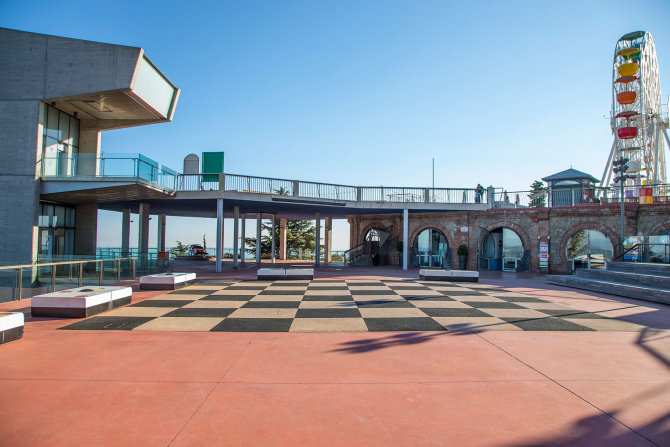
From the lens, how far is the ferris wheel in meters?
32.2

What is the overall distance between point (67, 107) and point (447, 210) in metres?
21.0

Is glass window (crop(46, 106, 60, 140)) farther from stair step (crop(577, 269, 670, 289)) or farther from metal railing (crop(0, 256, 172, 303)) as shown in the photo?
stair step (crop(577, 269, 670, 289))

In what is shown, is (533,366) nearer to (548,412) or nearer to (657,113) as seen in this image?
(548,412)

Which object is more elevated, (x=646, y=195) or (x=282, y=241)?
(x=646, y=195)

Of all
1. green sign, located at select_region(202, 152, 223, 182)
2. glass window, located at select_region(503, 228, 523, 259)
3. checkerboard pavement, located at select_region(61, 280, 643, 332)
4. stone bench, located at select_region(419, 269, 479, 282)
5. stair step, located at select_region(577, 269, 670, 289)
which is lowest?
checkerboard pavement, located at select_region(61, 280, 643, 332)

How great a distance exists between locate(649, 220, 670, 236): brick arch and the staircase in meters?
7.52

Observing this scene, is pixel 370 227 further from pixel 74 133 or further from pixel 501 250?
pixel 74 133

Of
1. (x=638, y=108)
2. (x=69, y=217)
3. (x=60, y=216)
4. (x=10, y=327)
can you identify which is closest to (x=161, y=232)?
(x=69, y=217)

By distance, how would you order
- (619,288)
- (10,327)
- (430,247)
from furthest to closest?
(430,247), (619,288), (10,327)

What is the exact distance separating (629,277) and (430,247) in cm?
1486

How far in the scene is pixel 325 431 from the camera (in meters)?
3.37

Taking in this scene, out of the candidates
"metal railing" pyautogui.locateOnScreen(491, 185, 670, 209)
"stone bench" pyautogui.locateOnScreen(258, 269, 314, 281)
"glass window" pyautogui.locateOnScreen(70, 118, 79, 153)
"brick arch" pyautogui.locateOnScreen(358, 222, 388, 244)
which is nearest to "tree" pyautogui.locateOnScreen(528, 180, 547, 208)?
"metal railing" pyautogui.locateOnScreen(491, 185, 670, 209)

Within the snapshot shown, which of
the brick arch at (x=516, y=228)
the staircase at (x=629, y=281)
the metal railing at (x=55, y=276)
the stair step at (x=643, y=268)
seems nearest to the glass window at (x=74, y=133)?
the metal railing at (x=55, y=276)

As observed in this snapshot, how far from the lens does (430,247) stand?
91.7 ft
